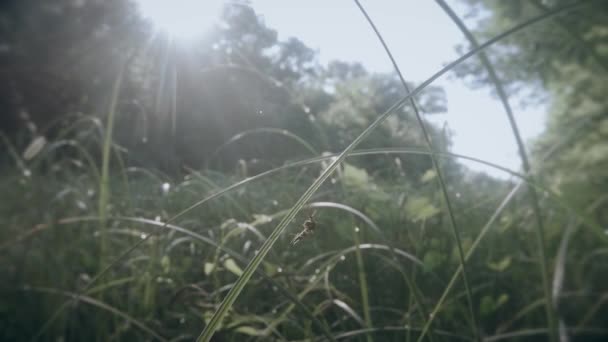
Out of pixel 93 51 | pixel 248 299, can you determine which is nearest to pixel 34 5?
pixel 93 51

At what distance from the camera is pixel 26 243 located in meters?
0.97

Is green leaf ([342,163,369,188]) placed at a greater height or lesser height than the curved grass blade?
lesser

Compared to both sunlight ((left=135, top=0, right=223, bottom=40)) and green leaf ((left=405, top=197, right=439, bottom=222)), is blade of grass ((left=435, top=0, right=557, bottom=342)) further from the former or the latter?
green leaf ((left=405, top=197, right=439, bottom=222))

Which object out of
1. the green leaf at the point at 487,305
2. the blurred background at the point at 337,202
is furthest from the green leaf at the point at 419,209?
the green leaf at the point at 487,305

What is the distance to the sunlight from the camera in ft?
1.33

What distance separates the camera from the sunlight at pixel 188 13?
0.41 m

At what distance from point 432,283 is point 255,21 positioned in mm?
437

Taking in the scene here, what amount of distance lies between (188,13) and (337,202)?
1.29 ft

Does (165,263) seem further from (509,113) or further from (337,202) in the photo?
(509,113)

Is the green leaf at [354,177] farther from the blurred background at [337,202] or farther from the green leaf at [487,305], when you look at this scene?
the green leaf at [487,305]

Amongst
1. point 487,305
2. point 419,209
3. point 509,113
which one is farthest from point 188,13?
point 487,305

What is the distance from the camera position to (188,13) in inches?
16.8

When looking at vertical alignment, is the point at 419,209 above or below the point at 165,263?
above

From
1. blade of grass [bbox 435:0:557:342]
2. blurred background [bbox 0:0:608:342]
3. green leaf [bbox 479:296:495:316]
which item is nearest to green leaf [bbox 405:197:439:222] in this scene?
blurred background [bbox 0:0:608:342]
